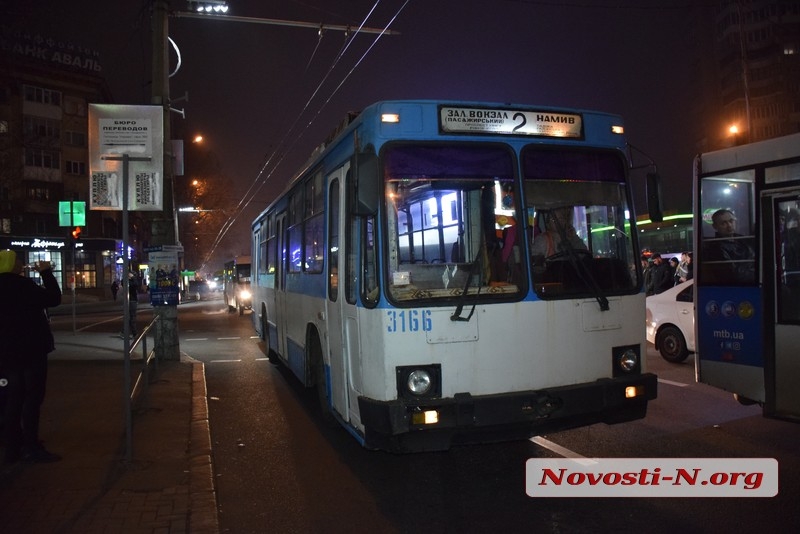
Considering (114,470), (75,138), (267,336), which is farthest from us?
(75,138)

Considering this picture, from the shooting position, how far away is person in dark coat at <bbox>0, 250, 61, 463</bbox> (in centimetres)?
562

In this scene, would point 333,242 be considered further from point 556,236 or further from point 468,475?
point 468,475

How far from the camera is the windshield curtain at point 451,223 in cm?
496

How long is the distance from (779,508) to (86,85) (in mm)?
56624

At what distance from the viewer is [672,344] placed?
1108 centimetres

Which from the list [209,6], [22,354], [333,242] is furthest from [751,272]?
[209,6]

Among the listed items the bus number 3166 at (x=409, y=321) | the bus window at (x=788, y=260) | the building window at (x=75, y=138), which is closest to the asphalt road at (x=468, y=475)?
the bus window at (x=788, y=260)

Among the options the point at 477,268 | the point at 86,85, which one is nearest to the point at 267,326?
the point at 477,268

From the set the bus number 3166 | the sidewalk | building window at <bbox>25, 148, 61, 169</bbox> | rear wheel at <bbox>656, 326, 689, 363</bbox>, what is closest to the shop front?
building window at <bbox>25, 148, 61, 169</bbox>

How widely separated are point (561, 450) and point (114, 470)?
412cm

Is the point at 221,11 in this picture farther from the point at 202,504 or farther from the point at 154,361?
the point at 202,504

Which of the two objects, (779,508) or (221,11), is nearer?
(779,508)

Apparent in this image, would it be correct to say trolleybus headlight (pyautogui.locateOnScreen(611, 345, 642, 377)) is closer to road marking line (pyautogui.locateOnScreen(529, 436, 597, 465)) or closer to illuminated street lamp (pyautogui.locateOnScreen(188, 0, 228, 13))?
road marking line (pyautogui.locateOnScreen(529, 436, 597, 465))

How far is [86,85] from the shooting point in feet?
168
